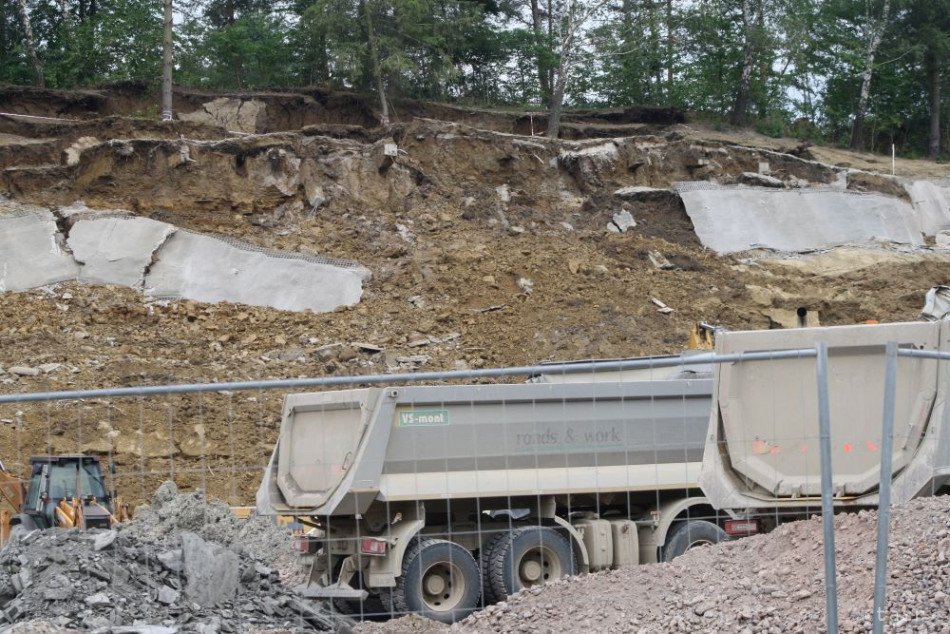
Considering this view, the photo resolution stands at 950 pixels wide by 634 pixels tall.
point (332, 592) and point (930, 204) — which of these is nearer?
point (332, 592)

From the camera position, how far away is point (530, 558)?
10516 mm

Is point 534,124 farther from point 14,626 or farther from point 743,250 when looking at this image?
point 14,626

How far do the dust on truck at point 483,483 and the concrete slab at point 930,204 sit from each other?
19.6m

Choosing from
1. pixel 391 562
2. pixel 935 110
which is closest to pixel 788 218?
pixel 935 110

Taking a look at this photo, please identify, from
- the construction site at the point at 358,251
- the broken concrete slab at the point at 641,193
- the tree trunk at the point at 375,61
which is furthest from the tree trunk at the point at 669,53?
the tree trunk at the point at 375,61

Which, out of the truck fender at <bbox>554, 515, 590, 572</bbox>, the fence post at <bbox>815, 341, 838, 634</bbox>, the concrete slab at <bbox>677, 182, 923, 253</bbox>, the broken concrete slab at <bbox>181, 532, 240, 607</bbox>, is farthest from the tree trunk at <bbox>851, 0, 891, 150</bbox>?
the fence post at <bbox>815, 341, 838, 634</bbox>

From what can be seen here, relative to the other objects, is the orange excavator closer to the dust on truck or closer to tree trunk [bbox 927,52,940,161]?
the dust on truck

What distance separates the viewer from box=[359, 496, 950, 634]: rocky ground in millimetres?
6191

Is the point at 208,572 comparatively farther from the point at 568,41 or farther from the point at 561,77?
the point at 568,41

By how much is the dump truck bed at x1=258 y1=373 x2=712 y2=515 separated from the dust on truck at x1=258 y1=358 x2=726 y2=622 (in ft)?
0.04

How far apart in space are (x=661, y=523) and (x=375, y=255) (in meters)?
14.7

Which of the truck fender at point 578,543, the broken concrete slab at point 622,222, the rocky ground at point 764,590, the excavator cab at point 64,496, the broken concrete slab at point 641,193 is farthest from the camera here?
the broken concrete slab at point 641,193

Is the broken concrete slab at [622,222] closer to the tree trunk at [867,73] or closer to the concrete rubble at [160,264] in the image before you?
the concrete rubble at [160,264]

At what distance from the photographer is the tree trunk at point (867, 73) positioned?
34250mm
